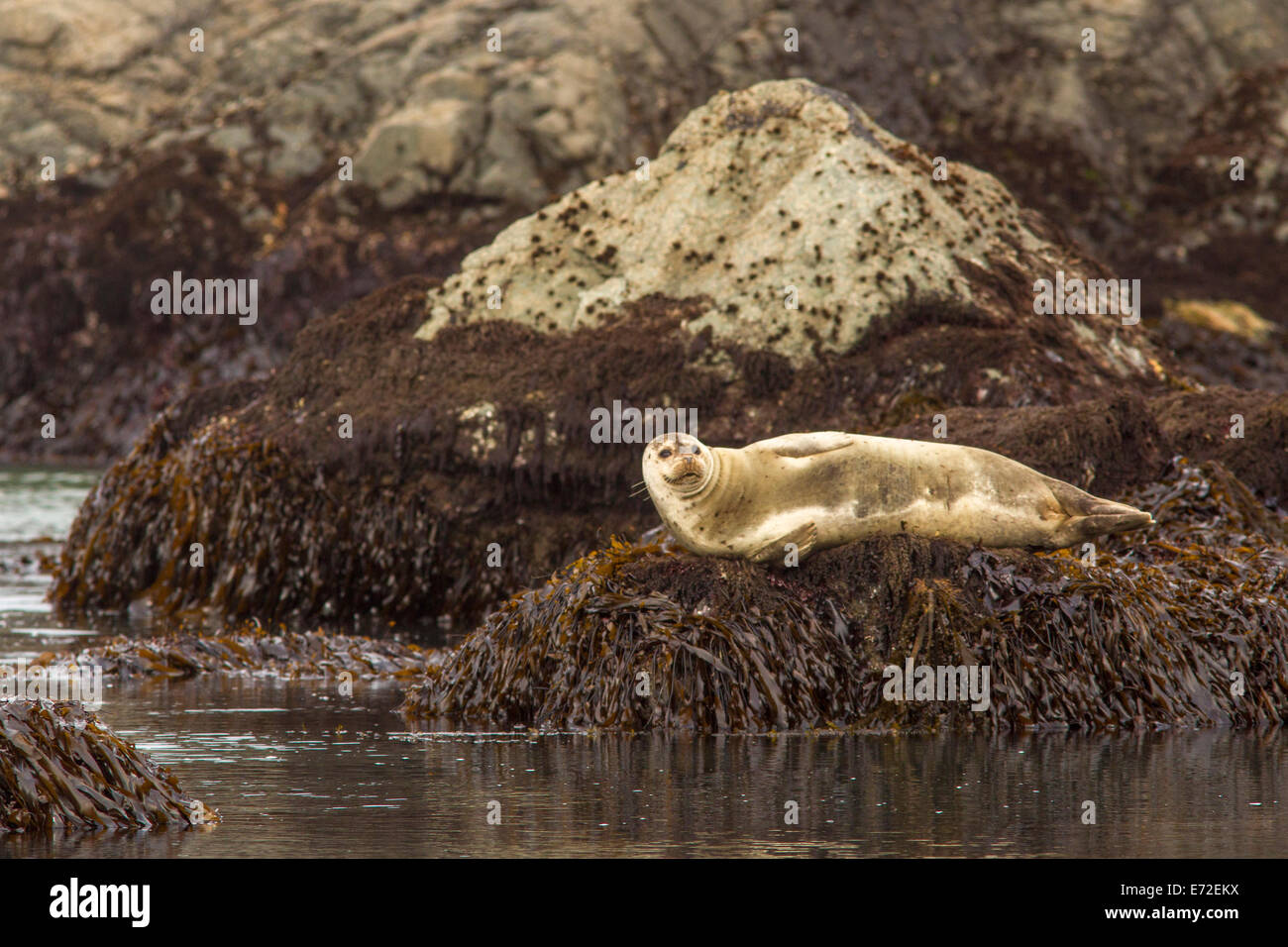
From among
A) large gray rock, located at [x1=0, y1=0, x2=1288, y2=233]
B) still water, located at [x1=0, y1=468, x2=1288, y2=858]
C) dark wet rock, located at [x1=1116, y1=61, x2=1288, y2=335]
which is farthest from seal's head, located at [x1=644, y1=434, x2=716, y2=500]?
large gray rock, located at [x1=0, y1=0, x2=1288, y2=233]

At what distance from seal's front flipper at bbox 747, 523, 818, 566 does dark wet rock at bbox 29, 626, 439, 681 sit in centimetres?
268

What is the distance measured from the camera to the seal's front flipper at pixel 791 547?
9844 millimetres

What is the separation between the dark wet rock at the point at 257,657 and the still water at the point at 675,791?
1286 mm

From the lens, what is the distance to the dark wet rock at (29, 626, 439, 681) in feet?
39.6

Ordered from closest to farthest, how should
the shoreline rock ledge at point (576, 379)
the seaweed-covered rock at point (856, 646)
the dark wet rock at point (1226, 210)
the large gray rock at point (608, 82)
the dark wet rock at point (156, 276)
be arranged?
1. the seaweed-covered rock at point (856, 646)
2. the shoreline rock ledge at point (576, 379)
3. the dark wet rock at point (1226, 210)
4. the dark wet rock at point (156, 276)
5. the large gray rock at point (608, 82)

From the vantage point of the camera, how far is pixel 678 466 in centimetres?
980

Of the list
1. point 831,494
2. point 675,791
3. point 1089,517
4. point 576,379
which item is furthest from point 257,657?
point 675,791

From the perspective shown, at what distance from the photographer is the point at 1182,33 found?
143 ft

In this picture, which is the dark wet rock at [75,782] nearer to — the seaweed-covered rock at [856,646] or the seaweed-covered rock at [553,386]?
the seaweed-covered rock at [856,646]

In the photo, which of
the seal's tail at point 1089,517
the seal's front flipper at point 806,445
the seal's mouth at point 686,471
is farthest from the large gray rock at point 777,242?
the seal's mouth at point 686,471

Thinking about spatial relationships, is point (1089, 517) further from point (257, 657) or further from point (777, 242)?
point (777, 242)

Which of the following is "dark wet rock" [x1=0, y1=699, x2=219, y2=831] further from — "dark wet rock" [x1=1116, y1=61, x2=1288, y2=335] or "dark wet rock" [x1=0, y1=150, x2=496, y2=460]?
"dark wet rock" [x1=0, y1=150, x2=496, y2=460]
